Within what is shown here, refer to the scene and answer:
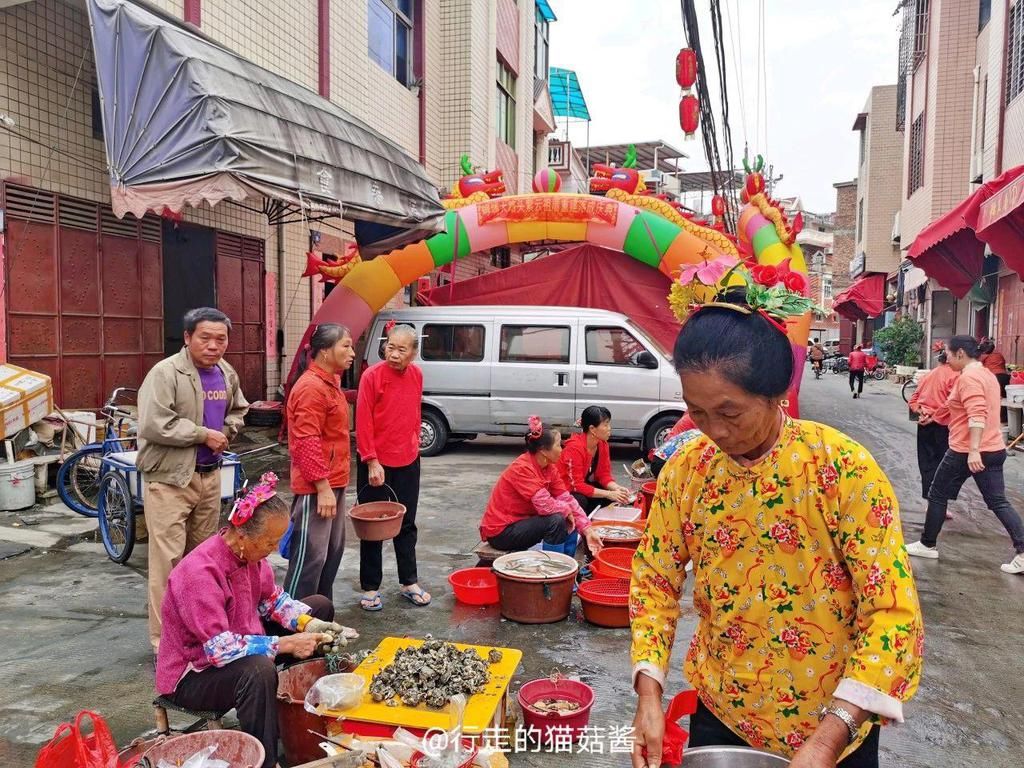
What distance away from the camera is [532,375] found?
382 inches

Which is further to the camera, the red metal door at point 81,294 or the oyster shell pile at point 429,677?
the red metal door at point 81,294

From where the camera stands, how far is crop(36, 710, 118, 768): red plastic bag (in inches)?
85.7

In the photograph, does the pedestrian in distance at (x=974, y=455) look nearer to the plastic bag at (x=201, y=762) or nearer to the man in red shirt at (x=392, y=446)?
the man in red shirt at (x=392, y=446)

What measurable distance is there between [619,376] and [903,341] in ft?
59.2

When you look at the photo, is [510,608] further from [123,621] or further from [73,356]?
[73,356]

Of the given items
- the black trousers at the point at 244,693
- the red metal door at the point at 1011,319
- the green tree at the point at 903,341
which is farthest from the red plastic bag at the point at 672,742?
the green tree at the point at 903,341

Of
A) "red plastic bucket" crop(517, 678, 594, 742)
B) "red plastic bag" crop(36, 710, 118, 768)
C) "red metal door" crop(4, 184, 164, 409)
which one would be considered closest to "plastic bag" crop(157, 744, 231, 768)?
"red plastic bag" crop(36, 710, 118, 768)

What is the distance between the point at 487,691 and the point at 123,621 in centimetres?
265

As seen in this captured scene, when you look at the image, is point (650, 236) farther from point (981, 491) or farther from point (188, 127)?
point (188, 127)

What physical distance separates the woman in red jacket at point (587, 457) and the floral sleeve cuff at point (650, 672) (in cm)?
378

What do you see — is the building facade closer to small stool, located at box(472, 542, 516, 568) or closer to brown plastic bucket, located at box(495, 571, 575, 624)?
small stool, located at box(472, 542, 516, 568)

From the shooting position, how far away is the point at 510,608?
14.8 ft

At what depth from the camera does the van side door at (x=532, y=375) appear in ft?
31.7

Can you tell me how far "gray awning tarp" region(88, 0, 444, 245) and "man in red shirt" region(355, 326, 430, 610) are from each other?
210 centimetres
